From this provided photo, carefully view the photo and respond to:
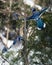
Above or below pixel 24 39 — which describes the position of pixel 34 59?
below

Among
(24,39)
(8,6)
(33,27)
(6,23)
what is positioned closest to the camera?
(24,39)

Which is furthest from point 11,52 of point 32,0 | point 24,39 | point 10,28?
point 32,0

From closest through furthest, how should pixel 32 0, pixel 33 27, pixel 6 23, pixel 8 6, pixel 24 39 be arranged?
1. pixel 24 39
2. pixel 33 27
3. pixel 8 6
4. pixel 6 23
5. pixel 32 0

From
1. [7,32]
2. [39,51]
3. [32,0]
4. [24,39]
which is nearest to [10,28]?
[7,32]

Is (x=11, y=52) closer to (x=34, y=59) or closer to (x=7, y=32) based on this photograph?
(x=34, y=59)

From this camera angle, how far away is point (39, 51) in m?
1.48

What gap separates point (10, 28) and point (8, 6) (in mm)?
223

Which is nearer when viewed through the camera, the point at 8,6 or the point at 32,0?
the point at 8,6

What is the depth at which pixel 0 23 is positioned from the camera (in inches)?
77.0

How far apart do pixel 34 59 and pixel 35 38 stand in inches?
4.2

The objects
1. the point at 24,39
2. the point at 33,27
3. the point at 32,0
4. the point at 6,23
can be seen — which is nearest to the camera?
the point at 24,39

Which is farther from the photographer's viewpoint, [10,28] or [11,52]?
A: [10,28]

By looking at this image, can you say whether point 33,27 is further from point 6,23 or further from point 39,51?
point 6,23

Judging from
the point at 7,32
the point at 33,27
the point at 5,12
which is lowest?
the point at 7,32
